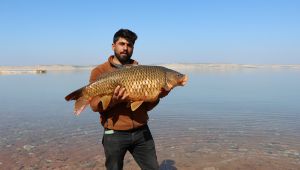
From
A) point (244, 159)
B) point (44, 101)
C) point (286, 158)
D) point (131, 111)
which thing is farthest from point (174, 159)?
point (44, 101)

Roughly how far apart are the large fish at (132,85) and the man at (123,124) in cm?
17

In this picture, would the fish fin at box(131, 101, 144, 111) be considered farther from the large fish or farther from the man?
the man

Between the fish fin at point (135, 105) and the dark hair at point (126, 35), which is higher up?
the dark hair at point (126, 35)

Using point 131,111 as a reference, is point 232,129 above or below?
below

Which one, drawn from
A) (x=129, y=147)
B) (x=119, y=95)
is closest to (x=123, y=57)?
(x=119, y=95)

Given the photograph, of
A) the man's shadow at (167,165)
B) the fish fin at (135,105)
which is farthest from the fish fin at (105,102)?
the man's shadow at (167,165)

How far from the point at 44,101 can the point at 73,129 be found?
7856mm

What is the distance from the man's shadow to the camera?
8.15 meters

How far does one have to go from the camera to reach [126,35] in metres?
4.76

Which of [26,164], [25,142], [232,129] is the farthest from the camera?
[232,129]

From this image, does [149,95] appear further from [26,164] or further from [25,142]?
[25,142]

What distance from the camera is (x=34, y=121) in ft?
44.2

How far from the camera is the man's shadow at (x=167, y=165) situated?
8.15 m

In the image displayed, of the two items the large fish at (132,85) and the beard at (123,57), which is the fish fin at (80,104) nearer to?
the large fish at (132,85)
